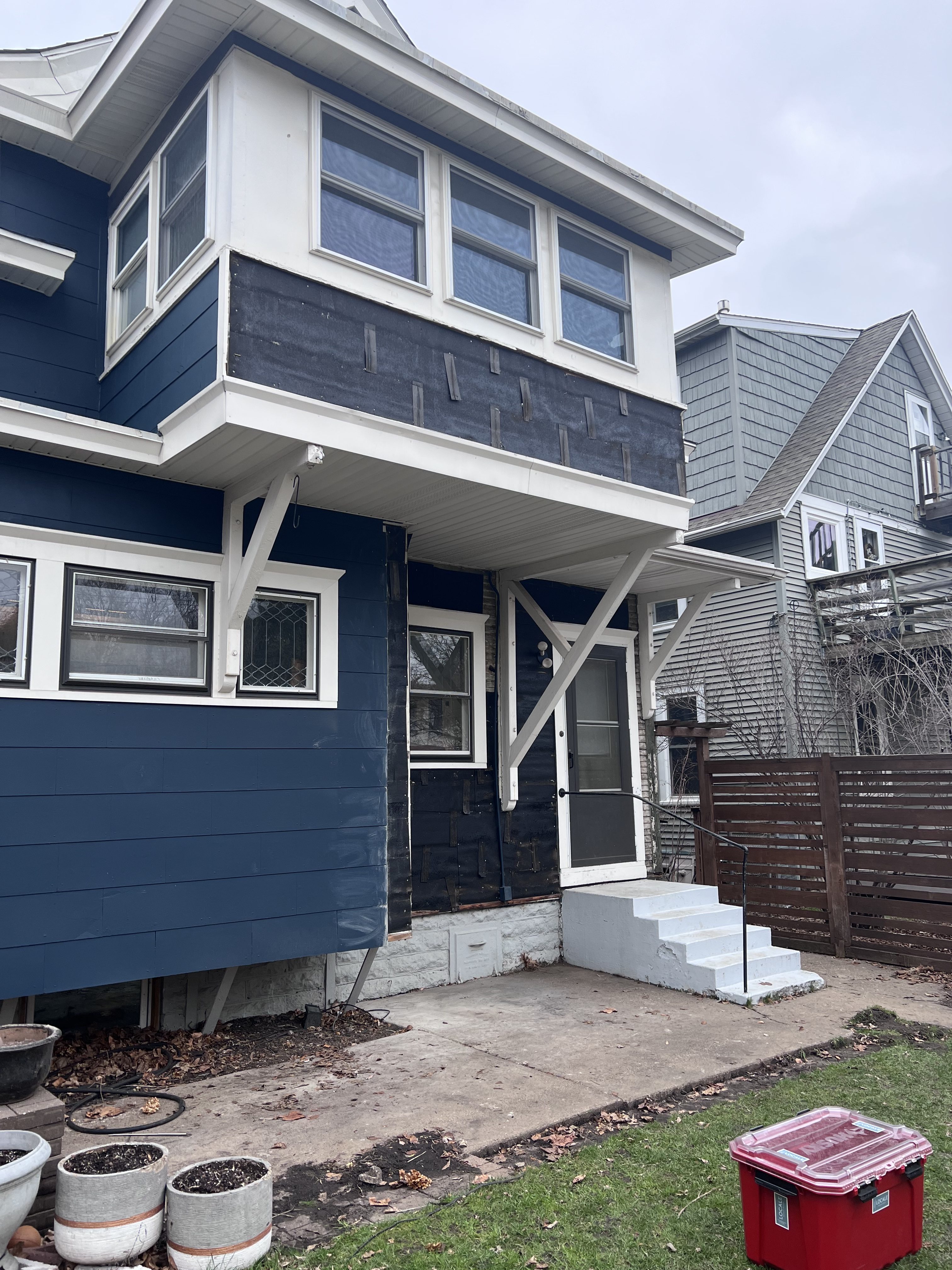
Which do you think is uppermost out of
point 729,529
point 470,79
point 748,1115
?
point 470,79

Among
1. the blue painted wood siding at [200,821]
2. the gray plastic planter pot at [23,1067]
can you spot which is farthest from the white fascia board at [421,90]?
the gray plastic planter pot at [23,1067]

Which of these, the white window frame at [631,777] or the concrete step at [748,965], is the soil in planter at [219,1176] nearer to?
the concrete step at [748,965]

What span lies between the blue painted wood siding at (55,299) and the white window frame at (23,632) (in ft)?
4.87

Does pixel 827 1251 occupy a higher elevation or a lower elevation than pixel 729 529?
lower

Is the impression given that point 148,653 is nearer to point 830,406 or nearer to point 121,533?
point 121,533

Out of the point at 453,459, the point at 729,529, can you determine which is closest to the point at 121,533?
the point at 453,459

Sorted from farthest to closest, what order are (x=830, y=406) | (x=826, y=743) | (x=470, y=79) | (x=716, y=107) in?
(x=716, y=107) < (x=830, y=406) < (x=826, y=743) < (x=470, y=79)

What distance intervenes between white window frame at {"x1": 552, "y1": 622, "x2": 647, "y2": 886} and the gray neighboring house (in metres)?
3.37

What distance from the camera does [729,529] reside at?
1327 centimetres

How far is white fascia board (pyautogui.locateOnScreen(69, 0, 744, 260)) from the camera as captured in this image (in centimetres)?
512

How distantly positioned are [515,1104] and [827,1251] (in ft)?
6.45

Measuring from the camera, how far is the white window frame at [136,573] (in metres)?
4.91

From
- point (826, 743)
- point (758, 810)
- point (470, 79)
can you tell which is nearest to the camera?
point (470, 79)

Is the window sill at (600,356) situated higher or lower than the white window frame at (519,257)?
lower
